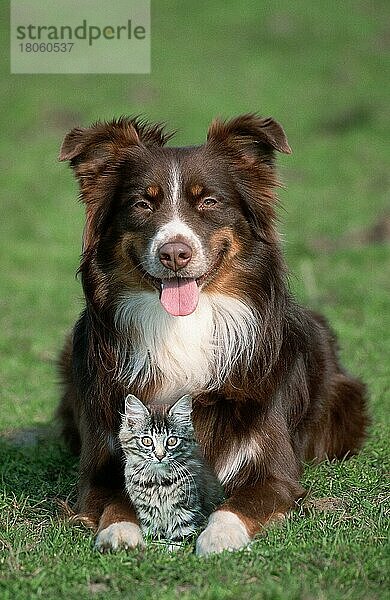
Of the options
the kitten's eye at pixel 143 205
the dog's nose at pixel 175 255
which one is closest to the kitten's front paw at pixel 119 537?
the dog's nose at pixel 175 255

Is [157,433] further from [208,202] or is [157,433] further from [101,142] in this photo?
[101,142]

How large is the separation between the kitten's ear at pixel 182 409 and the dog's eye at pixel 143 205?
3.53 feet

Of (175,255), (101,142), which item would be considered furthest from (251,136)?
(175,255)

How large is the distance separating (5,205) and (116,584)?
14719 mm

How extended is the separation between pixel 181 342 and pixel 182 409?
0.52m

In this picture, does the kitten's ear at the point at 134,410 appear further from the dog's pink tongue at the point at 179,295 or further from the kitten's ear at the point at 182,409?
the dog's pink tongue at the point at 179,295

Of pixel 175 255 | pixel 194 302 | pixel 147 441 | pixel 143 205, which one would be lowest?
pixel 147 441

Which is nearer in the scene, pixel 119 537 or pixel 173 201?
pixel 119 537

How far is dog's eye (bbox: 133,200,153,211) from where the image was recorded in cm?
541

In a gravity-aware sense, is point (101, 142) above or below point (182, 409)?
above

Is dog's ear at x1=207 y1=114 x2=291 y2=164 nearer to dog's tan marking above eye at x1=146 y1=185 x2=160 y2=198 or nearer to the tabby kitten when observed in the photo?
dog's tan marking above eye at x1=146 y1=185 x2=160 y2=198

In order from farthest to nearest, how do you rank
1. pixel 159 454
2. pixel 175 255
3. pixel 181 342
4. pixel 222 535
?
pixel 181 342 → pixel 175 255 → pixel 159 454 → pixel 222 535

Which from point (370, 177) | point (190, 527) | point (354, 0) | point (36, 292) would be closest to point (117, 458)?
point (190, 527)

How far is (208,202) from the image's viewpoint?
17.8 ft
